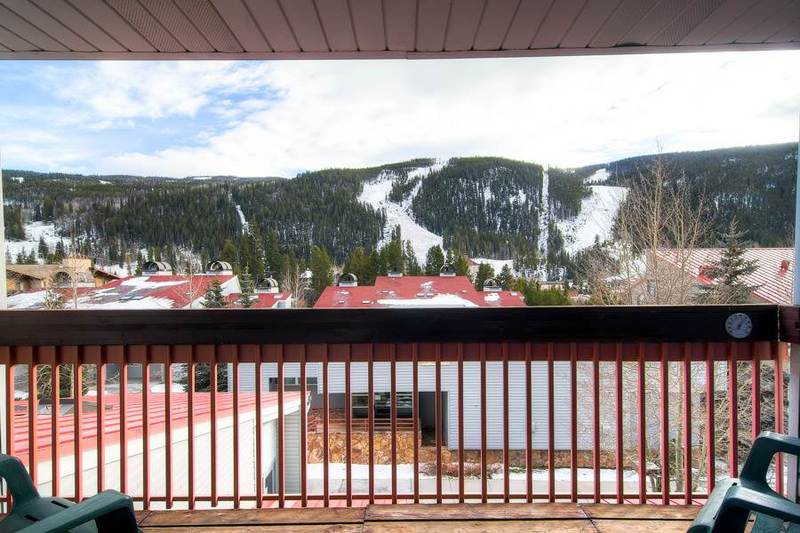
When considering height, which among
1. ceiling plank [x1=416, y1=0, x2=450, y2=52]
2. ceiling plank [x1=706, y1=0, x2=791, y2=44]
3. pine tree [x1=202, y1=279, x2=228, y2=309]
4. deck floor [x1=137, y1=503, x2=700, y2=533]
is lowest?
deck floor [x1=137, y1=503, x2=700, y2=533]

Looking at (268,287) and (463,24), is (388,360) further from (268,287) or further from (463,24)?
(463,24)

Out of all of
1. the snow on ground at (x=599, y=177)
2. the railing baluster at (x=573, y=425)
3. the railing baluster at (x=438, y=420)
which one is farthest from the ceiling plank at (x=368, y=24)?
the railing baluster at (x=573, y=425)

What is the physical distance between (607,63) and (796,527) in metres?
2.41

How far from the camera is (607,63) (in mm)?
2781

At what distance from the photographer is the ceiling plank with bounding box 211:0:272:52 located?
1.87 metres

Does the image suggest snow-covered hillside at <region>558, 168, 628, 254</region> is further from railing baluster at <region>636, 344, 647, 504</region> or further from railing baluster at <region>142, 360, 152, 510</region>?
railing baluster at <region>142, 360, 152, 510</region>

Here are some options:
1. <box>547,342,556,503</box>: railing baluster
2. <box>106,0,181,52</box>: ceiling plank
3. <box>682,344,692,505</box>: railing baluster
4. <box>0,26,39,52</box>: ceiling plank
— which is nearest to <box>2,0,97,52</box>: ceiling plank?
<box>0,26,39,52</box>: ceiling plank

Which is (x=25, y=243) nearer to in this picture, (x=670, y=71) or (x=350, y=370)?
(x=350, y=370)

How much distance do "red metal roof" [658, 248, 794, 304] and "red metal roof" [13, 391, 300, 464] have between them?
2.76 metres

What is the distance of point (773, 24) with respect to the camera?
2016mm

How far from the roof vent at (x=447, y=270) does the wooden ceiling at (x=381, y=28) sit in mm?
1076

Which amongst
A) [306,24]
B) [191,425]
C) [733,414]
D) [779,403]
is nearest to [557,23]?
[306,24]

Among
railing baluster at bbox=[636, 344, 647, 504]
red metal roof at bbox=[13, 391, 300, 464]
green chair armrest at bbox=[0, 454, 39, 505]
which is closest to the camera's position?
green chair armrest at bbox=[0, 454, 39, 505]

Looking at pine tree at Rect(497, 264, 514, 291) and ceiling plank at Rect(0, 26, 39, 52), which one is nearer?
ceiling plank at Rect(0, 26, 39, 52)
